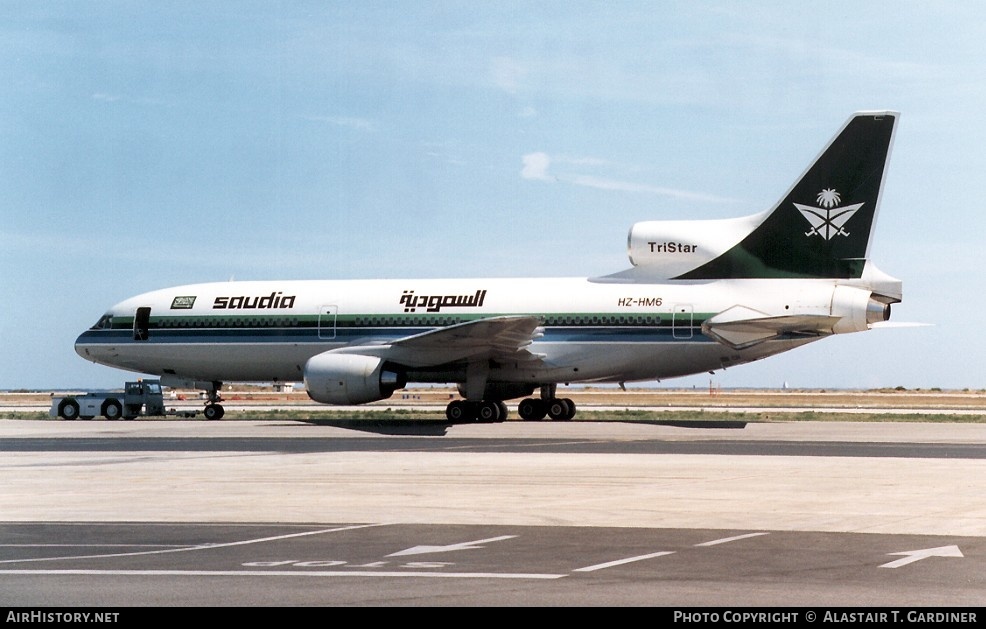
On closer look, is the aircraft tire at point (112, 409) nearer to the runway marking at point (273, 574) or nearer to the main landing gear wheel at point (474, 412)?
the main landing gear wheel at point (474, 412)

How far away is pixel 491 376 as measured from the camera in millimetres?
35094

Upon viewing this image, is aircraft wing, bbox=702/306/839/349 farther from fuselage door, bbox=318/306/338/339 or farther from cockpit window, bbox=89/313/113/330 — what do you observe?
cockpit window, bbox=89/313/113/330

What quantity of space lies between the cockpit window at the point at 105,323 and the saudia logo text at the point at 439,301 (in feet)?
36.0

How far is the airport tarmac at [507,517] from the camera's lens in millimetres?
8336

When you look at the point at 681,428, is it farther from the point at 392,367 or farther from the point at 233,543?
the point at 233,543

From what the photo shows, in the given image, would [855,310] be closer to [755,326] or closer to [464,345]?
[755,326]

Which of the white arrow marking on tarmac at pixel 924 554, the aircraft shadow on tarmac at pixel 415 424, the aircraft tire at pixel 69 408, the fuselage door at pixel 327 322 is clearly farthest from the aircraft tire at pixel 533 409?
the white arrow marking on tarmac at pixel 924 554

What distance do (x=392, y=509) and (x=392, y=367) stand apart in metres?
20.2

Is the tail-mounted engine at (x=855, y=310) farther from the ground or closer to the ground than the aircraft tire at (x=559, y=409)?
farther from the ground

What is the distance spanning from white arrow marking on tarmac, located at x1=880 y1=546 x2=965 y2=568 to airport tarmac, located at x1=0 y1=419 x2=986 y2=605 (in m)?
0.12

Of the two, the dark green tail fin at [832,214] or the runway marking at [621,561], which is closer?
the runway marking at [621,561]

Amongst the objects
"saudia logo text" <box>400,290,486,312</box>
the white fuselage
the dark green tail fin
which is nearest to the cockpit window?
the white fuselage

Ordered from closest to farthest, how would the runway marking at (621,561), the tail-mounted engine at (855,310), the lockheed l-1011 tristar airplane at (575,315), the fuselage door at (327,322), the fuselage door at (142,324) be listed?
1. the runway marking at (621,561)
2. the tail-mounted engine at (855,310)
3. the lockheed l-1011 tristar airplane at (575,315)
4. the fuselage door at (327,322)
5. the fuselage door at (142,324)
